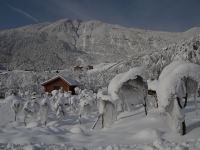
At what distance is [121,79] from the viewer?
2202cm

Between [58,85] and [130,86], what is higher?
[58,85]

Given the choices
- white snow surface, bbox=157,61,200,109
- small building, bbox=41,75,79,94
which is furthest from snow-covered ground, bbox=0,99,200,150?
small building, bbox=41,75,79,94

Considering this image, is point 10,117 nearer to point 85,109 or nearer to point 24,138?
point 85,109

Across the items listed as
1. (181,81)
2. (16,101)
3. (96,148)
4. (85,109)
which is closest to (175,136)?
(181,81)

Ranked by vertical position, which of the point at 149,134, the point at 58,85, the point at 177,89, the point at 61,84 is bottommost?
the point at 149,134

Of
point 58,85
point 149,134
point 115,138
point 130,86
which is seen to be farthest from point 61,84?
point 149,134

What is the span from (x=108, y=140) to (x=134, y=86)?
737 centimetres

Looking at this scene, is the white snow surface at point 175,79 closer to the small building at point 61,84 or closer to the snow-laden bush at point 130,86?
the snow-laden bush at point 130,86

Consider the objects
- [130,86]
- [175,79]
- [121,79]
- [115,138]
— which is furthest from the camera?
[130,86]

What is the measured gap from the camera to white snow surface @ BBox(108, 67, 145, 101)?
2116 cm

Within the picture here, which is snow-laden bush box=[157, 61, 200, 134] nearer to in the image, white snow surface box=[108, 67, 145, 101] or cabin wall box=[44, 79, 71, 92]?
white snow surface box=[108, 67, 145, 101]

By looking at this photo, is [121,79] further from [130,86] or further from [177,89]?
[177,89]

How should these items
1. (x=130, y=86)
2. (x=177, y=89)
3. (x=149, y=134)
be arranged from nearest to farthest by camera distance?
(x=177, y=89)
(x=149, y=134)
(x=130, y=86)

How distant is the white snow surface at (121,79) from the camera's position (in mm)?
21156
